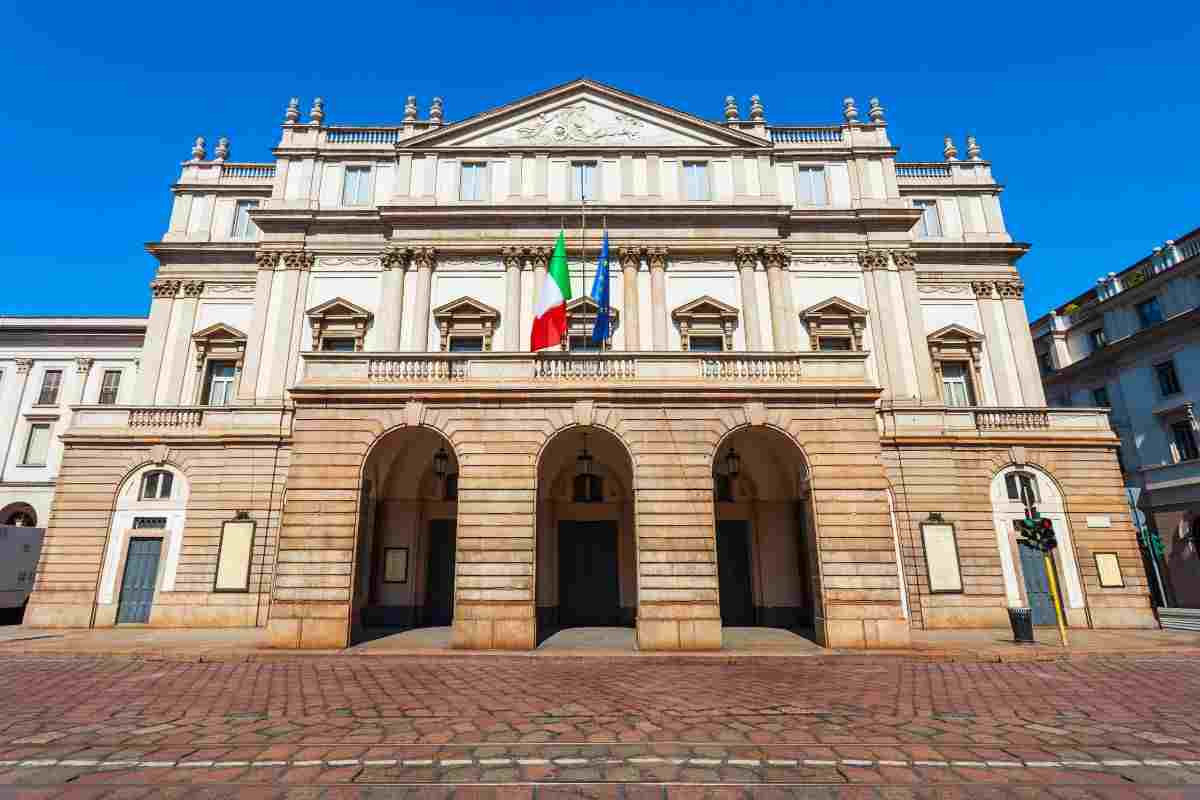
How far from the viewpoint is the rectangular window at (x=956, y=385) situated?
78.5ft

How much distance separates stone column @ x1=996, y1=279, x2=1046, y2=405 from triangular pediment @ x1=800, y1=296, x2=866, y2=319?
21.1 feet

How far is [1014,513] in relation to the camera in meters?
20.7

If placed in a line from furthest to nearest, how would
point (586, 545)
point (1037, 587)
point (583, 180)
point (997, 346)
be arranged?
point (583, 180) < point (997, 346) < point (586, 545) < point (1037, 587)

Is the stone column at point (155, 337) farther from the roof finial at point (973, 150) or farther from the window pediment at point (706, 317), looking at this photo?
the roof finial at point (973, 150)

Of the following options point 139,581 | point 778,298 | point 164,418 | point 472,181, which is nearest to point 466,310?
point 472,181

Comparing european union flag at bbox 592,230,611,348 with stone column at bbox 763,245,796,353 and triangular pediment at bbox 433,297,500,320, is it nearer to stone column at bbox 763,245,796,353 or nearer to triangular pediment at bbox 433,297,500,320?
triangular pediment at bbox 433,297,500,320

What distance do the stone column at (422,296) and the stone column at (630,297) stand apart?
7.59m

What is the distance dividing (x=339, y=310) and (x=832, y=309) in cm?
1952

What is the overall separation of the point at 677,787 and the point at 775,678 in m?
6.28

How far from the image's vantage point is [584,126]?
26.2 meters

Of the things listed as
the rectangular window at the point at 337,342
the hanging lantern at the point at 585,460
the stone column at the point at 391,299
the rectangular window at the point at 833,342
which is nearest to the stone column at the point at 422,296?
the stone column at the point at 391,299

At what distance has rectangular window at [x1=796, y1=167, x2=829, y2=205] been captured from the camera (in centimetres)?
2569

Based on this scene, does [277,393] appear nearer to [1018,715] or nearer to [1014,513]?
[1018,715]

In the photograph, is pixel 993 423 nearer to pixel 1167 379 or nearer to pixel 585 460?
pixel 585 460
